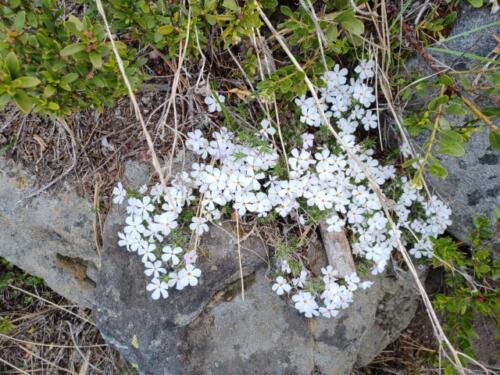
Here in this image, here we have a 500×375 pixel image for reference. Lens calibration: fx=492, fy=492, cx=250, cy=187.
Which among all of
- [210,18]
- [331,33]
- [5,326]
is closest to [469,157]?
[331,33]

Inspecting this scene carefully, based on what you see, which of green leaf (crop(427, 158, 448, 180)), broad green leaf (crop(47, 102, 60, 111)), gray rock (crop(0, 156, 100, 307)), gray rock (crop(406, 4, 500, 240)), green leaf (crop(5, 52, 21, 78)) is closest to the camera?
green leaf (crop(5, 52, 21, 78))

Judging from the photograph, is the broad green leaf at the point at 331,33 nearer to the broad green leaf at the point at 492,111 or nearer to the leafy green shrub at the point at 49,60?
the broad green leaf at the point at 492,111

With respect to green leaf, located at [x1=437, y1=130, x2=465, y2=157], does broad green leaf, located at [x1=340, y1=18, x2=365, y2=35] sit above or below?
above

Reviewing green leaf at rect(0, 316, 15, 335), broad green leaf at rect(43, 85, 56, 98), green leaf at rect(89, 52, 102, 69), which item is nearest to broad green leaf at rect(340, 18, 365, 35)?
green leaf at rect(89, 52, 102, 69)

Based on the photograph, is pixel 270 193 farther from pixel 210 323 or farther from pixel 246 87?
pixel 210 323

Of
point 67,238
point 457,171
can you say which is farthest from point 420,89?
point 67,238

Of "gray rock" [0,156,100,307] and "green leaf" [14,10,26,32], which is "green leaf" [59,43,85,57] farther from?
"gray rock" [0,156,100,307]
